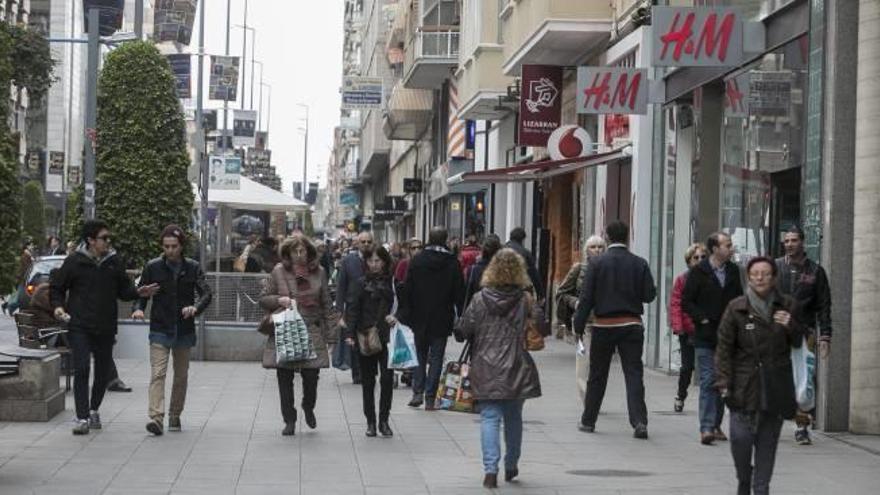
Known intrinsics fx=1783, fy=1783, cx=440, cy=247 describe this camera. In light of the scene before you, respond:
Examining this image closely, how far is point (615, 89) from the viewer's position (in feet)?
74.0

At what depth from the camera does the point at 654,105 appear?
23625 mm

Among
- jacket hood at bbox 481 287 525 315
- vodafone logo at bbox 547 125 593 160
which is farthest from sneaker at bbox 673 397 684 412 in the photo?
vodafone logo at bbox 547 125 593 160

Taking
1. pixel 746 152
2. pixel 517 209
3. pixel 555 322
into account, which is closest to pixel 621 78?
pixel 746 152

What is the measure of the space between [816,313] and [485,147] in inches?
1167

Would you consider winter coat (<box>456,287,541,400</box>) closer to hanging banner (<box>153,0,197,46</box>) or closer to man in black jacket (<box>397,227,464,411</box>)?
man in black jacket (<box>397,227,464,411</box>)

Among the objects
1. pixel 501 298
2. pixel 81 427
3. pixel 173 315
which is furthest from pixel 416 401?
pixel 501 298

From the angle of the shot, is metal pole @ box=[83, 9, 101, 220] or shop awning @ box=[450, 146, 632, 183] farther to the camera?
metal pole @ box=[83, 9, 101, 220]

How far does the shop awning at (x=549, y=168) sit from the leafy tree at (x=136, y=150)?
5.24 meters

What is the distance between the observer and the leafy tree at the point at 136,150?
2723 centimetres

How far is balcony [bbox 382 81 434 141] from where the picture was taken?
5506 centimetres

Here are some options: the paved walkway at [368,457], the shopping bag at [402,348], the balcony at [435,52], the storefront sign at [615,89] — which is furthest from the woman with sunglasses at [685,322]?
the balcony at [435,52]

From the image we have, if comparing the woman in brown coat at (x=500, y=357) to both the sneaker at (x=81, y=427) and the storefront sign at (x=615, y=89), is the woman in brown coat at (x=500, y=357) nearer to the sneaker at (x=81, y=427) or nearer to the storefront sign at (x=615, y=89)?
the sneaker at (x=81, y=427)

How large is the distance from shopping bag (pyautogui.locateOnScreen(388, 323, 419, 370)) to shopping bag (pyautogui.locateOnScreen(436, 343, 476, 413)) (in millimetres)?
902

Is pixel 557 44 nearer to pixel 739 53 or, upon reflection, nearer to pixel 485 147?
pixel 739 53
